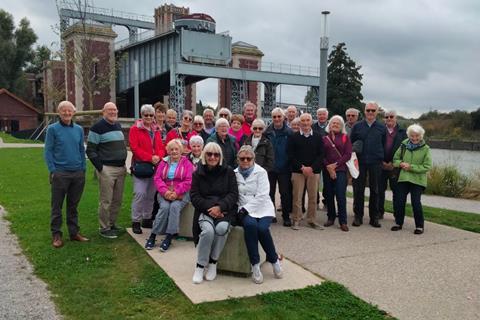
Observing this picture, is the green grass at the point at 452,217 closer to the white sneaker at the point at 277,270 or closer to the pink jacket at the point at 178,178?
the white sneaker at the point at 277,270

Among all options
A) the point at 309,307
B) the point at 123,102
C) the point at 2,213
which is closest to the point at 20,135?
the point at 123,102

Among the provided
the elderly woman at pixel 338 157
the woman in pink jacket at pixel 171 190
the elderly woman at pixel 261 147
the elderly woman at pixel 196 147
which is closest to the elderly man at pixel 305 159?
the elderly woman at pixel 338 157

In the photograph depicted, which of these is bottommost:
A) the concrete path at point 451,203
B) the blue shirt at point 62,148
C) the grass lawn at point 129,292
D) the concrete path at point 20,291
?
the concrete path at point 451,203

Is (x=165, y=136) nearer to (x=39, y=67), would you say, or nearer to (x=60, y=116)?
(x=60, y=116)

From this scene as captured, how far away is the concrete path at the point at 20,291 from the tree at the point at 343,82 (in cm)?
4390

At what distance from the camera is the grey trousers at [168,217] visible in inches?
237

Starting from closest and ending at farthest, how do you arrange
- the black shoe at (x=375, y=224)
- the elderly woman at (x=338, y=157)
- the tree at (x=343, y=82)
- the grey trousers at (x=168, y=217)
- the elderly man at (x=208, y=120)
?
1. the grey trousers at (x=168, y=217)
2. the elderly woman at (x=338, y=157)
3. the black shoe at (x=375, y=224)
4. the elderly man at (x=208, y=120)
5. the tree at (x=343, y=82)

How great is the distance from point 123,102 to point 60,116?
135 ft

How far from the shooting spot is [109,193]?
6629 mm

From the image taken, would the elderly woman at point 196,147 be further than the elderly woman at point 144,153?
No

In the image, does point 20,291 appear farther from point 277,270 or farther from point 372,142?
point 372,142

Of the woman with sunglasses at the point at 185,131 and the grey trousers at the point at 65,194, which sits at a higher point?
the woman with sunglasses at the point at 185,131

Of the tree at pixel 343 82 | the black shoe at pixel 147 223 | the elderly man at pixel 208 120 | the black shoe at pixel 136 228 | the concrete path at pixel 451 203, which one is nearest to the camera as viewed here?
the black shoe at pixel 136 228

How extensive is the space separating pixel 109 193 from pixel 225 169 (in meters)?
2.26
